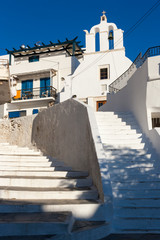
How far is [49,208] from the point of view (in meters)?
4.24

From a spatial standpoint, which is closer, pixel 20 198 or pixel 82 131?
pixel 20 198

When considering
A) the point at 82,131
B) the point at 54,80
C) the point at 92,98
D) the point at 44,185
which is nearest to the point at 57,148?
the point at 82,131

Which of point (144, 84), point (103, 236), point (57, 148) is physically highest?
point (144, 84)

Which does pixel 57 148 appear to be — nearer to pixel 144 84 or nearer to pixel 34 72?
pixel 144 84

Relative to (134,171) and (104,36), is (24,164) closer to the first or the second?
(134,171)

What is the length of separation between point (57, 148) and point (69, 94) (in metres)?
10.3

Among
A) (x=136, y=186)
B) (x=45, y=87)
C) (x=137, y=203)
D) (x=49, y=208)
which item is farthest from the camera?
(x=45, y=87)

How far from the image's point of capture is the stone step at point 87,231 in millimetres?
3473

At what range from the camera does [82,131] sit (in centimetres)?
729

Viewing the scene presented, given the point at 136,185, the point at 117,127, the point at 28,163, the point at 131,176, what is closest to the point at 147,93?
the point at 117,127

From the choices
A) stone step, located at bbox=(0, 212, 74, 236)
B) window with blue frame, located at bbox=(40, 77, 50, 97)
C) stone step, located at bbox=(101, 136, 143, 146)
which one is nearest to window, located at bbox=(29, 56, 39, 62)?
window with blue frame, located at bbox=(40, 77, 50, 97)

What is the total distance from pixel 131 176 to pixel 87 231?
2423 millimetres

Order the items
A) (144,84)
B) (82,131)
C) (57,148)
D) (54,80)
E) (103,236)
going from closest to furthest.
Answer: (103,236) < (82,131) < (144,84) < (57,148) < (54,80)

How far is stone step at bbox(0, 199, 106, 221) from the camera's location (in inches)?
165
